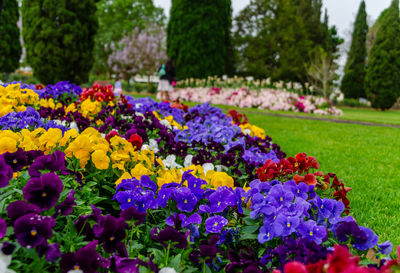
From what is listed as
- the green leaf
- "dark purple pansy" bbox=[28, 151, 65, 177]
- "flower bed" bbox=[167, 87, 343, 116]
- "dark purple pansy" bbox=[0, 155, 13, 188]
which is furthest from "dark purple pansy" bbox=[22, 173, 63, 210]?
"flower bed" bbox=[167, 87, 343, 116]

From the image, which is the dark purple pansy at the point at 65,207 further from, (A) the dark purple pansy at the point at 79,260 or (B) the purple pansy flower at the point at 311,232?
(B) the purple pansy flower at the point at 311,232

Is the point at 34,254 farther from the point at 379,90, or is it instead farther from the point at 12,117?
the point at 379,90

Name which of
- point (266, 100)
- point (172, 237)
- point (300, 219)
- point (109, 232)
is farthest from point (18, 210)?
point (266, 100)

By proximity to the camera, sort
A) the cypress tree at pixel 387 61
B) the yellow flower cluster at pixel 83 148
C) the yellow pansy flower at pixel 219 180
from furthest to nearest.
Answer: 1. the cypress tree at pixel 387 61
2. the yellow pansy flower at pixel 219 180
3. the yellow flower cluster at pixel 83 148

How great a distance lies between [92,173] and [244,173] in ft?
5.81

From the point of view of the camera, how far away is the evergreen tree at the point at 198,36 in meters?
16.4

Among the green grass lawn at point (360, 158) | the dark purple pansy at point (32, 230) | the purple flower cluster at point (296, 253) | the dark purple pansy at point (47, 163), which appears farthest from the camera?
the green grass lawn at point (360, 158)

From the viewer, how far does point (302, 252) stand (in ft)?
4.23

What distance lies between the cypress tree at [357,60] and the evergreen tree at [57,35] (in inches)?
837

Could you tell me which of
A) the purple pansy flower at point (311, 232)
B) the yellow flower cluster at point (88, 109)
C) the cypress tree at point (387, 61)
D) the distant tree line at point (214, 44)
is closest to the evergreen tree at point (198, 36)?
the distant tree line at point (214, 44)

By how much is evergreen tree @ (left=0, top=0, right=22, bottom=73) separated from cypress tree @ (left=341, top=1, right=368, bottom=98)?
76.1 ft

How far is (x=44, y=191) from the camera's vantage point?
4.20 ft

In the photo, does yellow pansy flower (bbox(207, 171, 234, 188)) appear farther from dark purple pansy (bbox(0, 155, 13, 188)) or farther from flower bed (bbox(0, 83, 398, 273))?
dark purple pansy (bbox(0, 155, 13, 188))

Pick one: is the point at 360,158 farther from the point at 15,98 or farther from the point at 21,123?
the point at 15,98
